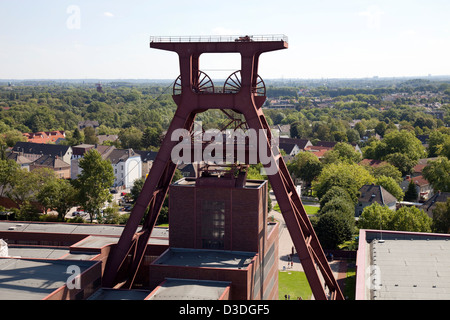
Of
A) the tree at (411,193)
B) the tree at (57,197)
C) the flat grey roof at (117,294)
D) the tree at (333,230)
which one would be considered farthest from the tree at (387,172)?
the flat grey roof at (117,294)

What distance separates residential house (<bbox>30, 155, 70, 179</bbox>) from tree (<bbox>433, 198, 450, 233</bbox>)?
235 feet

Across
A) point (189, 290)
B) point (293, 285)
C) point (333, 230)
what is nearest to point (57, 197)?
point (293, 285)

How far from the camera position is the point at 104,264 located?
37.4 m

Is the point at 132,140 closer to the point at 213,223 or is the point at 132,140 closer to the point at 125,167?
the point at 125,167

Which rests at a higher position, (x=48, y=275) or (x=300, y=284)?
(x=48, y=275)

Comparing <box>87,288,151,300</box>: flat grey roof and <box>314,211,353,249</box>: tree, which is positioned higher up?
<box>87,288,151,300</box>: flat grey roof

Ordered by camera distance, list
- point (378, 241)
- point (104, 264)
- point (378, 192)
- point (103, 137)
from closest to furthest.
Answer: point (104, 264)
point (378, 241)
point (378, 192)
point (103, 137)

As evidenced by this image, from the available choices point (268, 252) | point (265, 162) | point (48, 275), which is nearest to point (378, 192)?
point (268, 252)

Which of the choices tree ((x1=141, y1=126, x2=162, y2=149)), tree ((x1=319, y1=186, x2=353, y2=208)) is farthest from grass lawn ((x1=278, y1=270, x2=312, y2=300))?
tree ((x1=141, y1=126, x2=162, y2=149))

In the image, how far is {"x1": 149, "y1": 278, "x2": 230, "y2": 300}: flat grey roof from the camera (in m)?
29.8

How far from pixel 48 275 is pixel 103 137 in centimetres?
12066

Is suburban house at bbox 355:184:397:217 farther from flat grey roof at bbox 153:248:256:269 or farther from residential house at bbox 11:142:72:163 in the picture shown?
residential house at bbox 11:142:72:163
